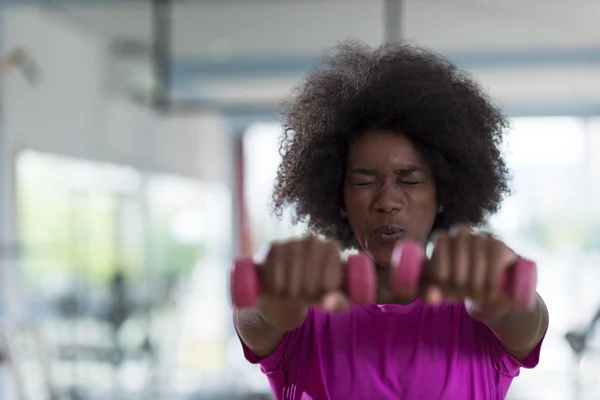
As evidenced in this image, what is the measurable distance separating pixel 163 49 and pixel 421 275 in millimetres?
3703

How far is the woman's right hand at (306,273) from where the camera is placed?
25.0 inches

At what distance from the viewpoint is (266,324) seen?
872 mm

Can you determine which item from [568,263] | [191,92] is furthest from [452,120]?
[568,263]

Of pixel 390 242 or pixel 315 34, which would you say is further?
pixel 315 34

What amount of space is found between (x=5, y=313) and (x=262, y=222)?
4100 mm

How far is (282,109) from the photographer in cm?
126

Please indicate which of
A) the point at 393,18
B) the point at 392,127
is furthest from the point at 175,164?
the point at 392,127

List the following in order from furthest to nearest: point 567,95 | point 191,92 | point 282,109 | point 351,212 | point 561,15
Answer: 1. point 567,95
2. point 191,92
3. point 561,15
4. point 282,109
5. point 351,212

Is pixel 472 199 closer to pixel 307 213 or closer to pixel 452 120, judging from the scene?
pixel 452 120

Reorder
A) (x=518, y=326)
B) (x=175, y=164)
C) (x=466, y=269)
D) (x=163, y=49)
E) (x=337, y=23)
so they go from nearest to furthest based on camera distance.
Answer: (x=466, y=269) → (x=518, y=326) → (x=163, y=49) → (x=337, y=23) → (x=175, y=164)

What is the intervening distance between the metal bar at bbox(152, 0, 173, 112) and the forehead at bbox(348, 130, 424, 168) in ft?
10.3

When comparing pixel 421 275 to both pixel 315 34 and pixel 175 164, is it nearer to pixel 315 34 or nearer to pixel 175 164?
pixel 315 34

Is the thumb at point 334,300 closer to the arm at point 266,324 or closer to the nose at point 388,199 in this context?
the arm at point 266,324

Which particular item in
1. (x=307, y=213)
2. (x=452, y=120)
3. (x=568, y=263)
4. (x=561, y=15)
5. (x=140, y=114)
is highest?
(x=561, y=15)
